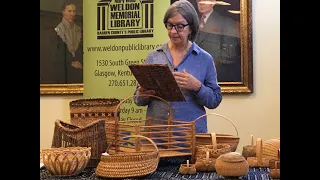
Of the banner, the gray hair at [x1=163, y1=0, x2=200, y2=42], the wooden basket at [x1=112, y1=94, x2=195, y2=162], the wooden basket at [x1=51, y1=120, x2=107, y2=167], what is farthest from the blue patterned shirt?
the banner

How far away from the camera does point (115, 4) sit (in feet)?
10.4

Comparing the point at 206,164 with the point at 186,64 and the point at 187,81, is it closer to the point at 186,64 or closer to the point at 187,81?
the point at 187,81

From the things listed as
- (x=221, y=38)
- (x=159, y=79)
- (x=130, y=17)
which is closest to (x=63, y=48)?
(x=130, y=17)

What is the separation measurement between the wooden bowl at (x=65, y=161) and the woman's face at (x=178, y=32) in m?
0.87

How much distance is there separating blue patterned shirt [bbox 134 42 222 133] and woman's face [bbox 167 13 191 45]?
7cm

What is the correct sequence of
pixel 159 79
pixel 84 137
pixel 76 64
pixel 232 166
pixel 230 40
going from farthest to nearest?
pixel 76 64, pixel 230 40, pixel 159 79, pixel 84 137, pixel 232 166

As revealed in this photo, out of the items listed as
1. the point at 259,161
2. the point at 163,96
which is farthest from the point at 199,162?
the point at 163,96

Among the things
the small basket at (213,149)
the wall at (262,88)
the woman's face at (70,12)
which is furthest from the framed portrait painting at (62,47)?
the small basket at (213,149)

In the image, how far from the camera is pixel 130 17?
3139 millimetres

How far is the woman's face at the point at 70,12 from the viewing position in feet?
11.5

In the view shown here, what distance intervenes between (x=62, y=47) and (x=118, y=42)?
1.92ft

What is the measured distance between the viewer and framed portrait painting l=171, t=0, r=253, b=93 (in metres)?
3.19

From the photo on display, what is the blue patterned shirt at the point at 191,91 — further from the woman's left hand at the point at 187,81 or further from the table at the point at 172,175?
the table at the point at 172,175
